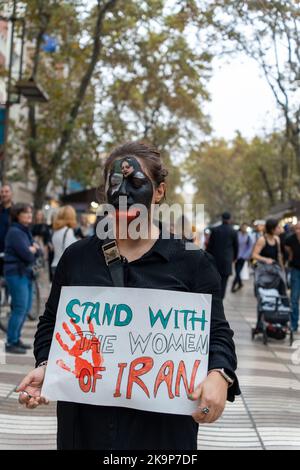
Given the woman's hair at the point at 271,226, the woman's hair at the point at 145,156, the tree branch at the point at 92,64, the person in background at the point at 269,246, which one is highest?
the tree branch at the point at 92,64

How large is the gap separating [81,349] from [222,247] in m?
10.1

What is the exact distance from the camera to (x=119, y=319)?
2488 millimetres

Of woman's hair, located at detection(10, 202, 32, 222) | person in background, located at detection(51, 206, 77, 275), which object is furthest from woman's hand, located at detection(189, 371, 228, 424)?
person in background, located at detection(51, 206, 77, 275)

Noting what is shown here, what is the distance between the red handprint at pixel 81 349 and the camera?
97.1 inches

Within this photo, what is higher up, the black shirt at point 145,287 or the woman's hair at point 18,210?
the woman's hair at point 18,210

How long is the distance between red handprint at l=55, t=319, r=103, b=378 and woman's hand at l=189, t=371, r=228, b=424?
14.2 inches

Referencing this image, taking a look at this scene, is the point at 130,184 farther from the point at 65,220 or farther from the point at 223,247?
the point at 223,247

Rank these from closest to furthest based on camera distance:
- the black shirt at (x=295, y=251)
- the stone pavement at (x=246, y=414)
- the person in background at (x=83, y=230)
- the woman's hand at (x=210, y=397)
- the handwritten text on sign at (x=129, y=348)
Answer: the woman's hand at (x=210, y=397), the handwritten text on sign at (x=129, y=348), the stone pavement at (x=246, y=414), the black shirt at (x=295, y=251), the person in background at (x=83, y=230)

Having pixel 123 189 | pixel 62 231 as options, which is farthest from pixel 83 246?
pixel 62 231

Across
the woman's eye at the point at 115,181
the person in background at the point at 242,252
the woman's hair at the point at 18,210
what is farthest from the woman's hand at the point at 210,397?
the person in background at the point at 242,252

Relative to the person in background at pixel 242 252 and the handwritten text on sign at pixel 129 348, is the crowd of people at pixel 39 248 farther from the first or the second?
the person in background at pixel 242 252

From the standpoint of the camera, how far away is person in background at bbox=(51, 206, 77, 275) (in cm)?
1077
